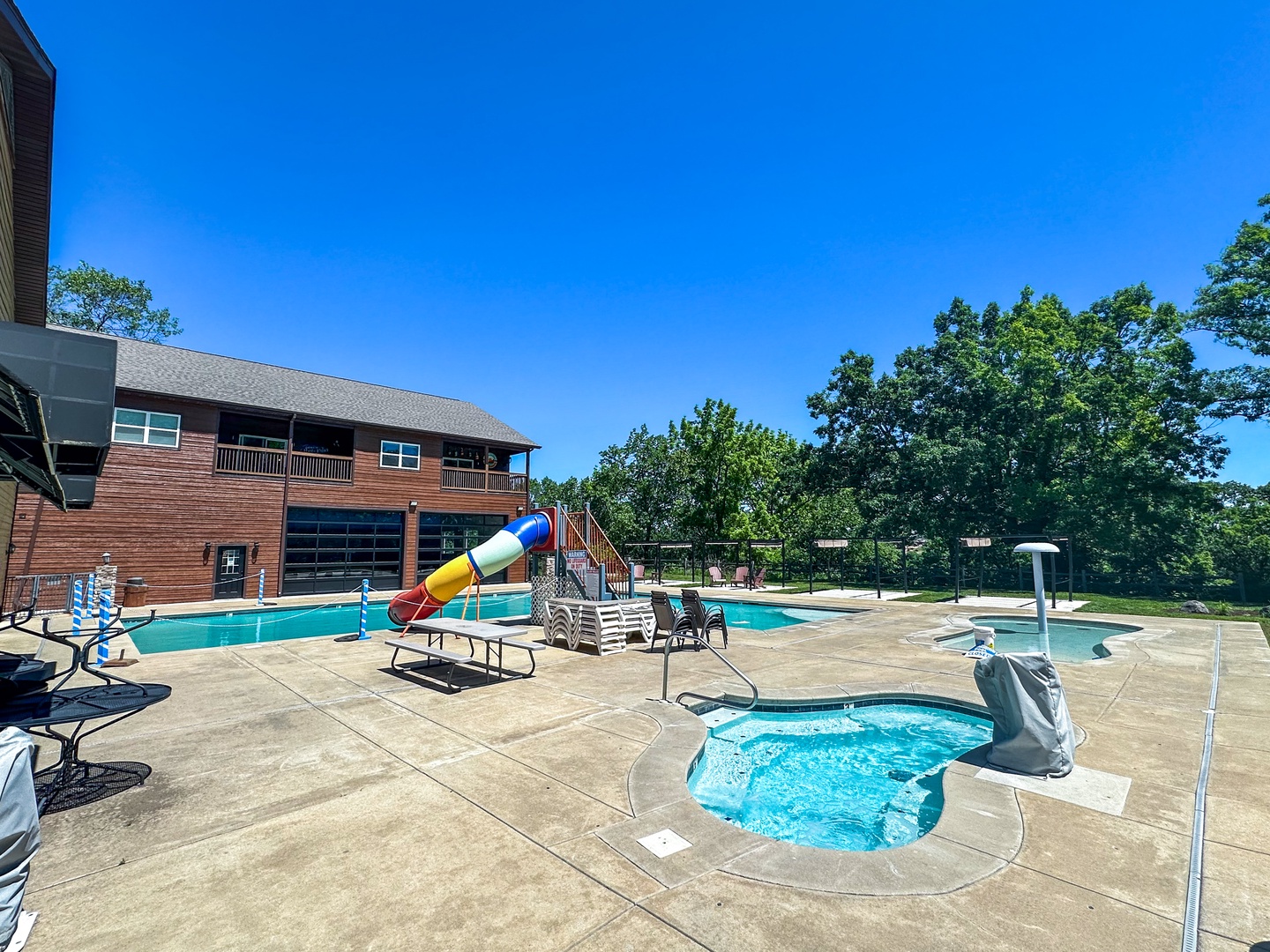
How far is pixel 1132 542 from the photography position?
25562mm

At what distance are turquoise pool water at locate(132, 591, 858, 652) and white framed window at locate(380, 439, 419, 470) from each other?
273 inches

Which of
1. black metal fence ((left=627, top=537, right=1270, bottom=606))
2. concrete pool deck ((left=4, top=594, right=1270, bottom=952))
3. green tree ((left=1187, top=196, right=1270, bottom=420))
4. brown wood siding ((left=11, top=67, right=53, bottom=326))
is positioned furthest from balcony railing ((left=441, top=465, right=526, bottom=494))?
green tree ((left=1187, top=196, right=1270, bottom=420))

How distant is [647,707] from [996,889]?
405 cm

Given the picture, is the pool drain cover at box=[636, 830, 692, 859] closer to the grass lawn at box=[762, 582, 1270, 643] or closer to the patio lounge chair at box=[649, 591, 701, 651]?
the patio lounge chair at box=[649, 591, 701, 651]

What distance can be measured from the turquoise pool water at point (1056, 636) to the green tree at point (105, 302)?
154ft

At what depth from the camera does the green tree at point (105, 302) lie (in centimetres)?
3747

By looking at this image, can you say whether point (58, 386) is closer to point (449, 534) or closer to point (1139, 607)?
point (449, 534)

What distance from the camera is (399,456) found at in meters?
25.0

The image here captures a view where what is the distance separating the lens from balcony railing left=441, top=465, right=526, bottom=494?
86.7 feet

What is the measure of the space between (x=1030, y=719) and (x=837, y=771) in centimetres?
202

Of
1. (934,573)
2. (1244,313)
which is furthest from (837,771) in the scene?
(1244,313)

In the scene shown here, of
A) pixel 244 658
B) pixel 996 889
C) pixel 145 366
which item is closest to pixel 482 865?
pixel 996 889

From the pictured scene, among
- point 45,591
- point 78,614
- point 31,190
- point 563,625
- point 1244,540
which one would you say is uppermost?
point 31,190

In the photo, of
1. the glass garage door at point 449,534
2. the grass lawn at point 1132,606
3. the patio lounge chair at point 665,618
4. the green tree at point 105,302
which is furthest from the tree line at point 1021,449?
the green tree at point 105,302
